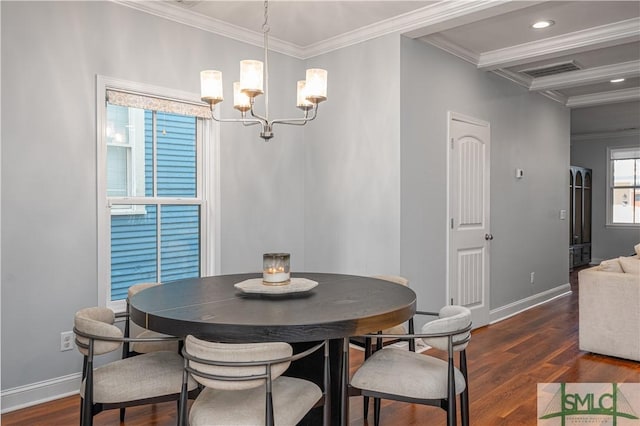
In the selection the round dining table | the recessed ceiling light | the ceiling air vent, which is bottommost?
the round dining table

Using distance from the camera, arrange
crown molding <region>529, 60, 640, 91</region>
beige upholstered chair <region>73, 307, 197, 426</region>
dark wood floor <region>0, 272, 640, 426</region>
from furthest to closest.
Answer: crown molding <region>529, 60, 640, 91</region> → dark wood floor <region>0, 272, 640, 426</region> → beige upholstered chair <region>73, 307, 197, 426</region>

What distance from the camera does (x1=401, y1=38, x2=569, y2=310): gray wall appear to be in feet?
13.5

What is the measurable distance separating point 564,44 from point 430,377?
364cm

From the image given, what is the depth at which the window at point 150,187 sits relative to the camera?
11.1 ft

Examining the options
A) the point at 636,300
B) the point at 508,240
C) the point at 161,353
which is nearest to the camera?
the point at 161,353

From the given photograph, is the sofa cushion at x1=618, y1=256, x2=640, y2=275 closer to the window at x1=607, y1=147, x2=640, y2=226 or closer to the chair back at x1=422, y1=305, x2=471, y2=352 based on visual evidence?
the chair back at x1=422, y1=305, x2=471, y2=352

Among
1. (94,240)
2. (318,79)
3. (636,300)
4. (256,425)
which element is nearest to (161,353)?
(256,425)

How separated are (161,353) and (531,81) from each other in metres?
5.21

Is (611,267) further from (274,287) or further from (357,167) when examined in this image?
(274,287)

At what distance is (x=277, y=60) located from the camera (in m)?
4.46

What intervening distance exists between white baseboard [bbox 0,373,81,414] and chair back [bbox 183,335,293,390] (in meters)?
1.92

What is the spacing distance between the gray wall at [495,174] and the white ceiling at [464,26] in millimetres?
257

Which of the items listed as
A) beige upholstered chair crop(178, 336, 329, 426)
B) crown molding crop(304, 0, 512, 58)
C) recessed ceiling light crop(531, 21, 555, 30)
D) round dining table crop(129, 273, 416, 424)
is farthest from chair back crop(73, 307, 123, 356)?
recessed ceiling light crop(531, 21, 555, 30)

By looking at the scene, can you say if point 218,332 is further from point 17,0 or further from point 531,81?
point 531,81
